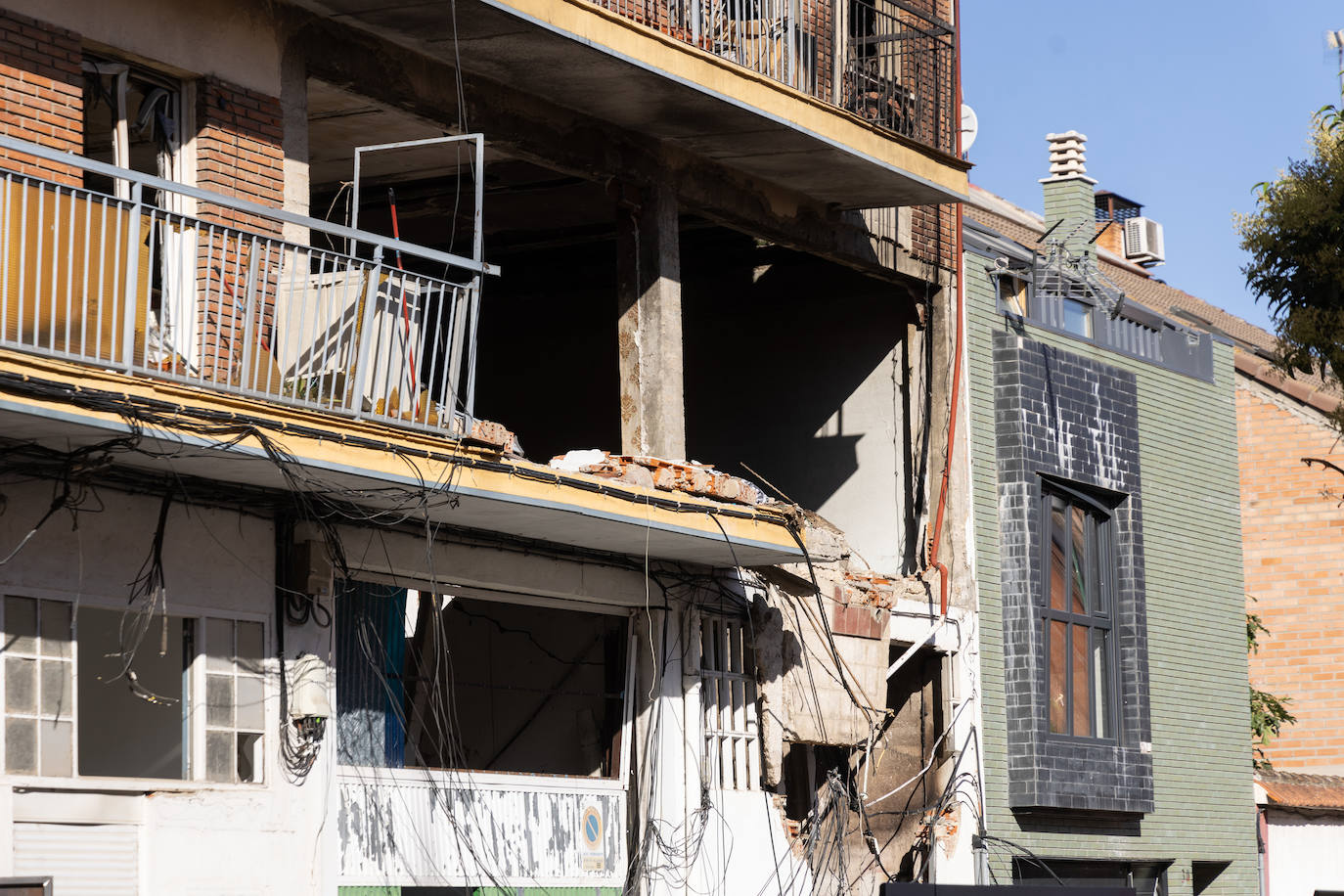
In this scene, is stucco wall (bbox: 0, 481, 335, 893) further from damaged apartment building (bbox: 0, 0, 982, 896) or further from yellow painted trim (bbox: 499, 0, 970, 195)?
yellow painted trim (bbox: 499, 0, 970, 195)

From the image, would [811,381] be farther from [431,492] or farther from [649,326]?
[431,492]

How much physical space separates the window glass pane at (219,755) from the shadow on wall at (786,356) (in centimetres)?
801

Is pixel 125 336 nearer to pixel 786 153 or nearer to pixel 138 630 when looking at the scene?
pixel 138 630

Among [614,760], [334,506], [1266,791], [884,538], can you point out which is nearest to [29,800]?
[334,506]

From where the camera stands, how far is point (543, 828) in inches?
501

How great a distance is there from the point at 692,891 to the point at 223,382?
5.24 metres

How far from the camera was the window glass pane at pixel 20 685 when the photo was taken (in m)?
9.50

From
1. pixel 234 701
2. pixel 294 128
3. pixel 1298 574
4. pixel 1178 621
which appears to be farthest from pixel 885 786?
pixel 1298 574

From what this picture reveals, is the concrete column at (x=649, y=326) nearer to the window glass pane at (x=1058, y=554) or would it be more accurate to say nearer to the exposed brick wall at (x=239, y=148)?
the exposed brick wall at (x=239, y=148)

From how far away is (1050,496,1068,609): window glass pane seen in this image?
17.9m

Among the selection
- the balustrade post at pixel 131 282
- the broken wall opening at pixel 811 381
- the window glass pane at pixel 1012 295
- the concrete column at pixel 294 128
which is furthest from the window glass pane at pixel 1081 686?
the balustrade post at pixel 131 282

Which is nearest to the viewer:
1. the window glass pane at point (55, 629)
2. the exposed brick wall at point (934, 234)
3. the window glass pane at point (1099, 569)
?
the window glass pane at point (55, 629)

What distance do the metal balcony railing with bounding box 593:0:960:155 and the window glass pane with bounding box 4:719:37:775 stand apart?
21.3ft

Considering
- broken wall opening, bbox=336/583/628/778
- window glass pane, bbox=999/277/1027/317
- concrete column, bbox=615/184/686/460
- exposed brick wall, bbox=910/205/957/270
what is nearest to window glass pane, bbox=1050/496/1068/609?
window glass pane, bbox=999/277/1027/317
